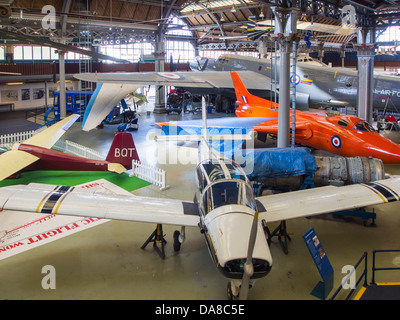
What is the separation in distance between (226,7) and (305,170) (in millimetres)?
20414

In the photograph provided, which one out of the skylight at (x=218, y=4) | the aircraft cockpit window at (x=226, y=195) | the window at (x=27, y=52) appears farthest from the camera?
the window at (x=27, y=52)

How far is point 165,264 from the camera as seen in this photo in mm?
7340

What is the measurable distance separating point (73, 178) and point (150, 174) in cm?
251

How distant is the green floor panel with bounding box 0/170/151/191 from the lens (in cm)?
1174

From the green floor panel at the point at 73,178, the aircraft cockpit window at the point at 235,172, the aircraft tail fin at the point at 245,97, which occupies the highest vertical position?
the aircraft tail fin at the point at 245,97

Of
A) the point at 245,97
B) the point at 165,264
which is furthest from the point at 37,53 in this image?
the point at 165,264

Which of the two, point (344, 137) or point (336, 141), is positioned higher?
point (344, 137)

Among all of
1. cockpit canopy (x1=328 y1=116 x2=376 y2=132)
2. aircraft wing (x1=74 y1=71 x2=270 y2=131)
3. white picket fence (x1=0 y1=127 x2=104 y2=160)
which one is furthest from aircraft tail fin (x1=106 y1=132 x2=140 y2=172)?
cockpit canopy (x1=328 y1=116 x2=376 y2=132)

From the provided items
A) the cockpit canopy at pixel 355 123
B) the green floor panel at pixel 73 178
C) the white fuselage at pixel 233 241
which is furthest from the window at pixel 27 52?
the white fuselage at pixel 233 241

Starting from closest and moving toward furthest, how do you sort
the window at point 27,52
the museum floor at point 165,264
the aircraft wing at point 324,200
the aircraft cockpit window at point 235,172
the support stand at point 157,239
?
the museum floor at point 165,264 < the aircraft wing at point 324,200 < the aircraft cockpit window at point 235,172 < the support stand at point 157,239 < the window at point 27,52

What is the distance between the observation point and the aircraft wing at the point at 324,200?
23.5ft

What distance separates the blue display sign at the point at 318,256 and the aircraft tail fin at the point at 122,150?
686cm

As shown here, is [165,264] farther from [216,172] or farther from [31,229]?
[31,229]

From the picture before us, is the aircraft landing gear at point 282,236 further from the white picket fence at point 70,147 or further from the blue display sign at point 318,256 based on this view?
the white picket fence at point 70,147
